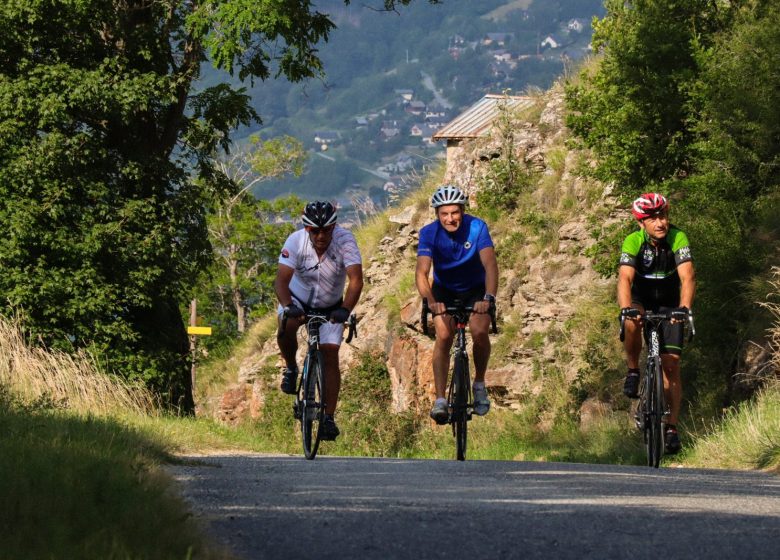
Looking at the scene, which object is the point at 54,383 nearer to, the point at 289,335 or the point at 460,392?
Result: the point at 289,335

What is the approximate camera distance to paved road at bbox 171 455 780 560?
610cm

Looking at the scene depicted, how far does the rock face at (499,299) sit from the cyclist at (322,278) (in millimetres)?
11867

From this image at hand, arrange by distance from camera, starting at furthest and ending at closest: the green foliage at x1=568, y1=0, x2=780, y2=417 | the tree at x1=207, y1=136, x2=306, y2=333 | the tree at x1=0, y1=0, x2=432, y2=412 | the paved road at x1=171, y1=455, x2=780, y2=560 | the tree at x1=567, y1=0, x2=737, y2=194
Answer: the tree at x1=207, y1=136, x2=306, y2=333, the tree at x1=0, y1=0, x2=432, y2=412, the tree at x1=567, y1=0, x2=737, y2=194, the green foliage at x1=568, y1=0, x2=780, y2=417, the paved road at x1=171, y1=455, x2=780, y2=560

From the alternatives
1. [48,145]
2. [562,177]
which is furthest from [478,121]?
[48,145]

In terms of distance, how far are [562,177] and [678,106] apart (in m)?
10.0

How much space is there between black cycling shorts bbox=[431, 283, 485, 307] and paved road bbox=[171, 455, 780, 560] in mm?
2069

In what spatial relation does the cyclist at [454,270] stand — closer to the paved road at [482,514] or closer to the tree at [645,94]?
the paved road at [482,514]

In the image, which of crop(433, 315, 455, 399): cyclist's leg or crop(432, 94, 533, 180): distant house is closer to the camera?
crop(433, 315, 455, 399): cyclist's leg

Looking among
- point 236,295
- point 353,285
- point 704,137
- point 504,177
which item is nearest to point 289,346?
point 353,285

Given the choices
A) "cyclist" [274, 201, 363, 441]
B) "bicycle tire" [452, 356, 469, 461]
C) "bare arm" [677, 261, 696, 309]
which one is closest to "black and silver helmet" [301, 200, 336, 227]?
"cyclist" [274, 201, 363, 441]

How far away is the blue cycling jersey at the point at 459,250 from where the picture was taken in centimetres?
1219

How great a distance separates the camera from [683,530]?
263 inches

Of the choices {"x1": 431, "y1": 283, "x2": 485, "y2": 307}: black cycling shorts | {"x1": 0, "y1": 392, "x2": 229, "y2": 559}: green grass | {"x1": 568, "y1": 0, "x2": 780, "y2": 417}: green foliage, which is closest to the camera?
{"x1": 0, "y1": 392, "x2": 229, "y2": 559}: green grass

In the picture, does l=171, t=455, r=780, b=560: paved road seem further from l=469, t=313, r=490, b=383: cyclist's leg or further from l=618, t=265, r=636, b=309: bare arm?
l=618, t=265, r=636, b=309: bare arm
